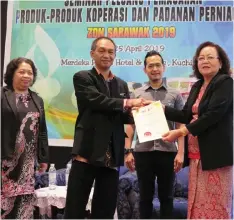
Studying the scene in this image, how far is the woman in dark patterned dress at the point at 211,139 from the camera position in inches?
Result: 85.2

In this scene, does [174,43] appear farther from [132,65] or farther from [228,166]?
[228,166]

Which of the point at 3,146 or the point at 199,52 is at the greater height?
the point at 199,52

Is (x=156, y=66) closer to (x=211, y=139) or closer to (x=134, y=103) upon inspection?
(x=134, y=103)

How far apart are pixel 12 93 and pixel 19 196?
827mm

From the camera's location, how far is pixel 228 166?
7.20ft

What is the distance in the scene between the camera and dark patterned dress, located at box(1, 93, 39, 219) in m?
2.76

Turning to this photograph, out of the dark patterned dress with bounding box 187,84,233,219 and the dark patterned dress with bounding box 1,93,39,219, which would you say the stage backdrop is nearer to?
the dark patterned dress with bounding box 1,93,39,219

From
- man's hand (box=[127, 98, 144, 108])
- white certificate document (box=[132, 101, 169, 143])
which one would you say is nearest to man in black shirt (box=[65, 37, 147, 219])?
man's hand (box=[127, 98, 144, 108])

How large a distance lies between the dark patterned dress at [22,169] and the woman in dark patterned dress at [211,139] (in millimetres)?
1133

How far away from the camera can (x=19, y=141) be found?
9.05 ft

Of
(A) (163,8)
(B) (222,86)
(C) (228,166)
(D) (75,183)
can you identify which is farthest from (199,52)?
(A) (163,8)

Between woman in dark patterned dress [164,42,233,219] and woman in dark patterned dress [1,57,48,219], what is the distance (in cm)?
113

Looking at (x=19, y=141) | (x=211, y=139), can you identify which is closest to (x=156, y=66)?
(x=211, y=139)

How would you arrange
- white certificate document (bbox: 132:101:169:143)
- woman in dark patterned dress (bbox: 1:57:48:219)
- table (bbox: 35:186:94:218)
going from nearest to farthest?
white certificate document (bbox: 132:101:169:143) < woman in dark patterned dress (bbox: 1:57:48:219) < table (bbox: 35:186:94:218)
